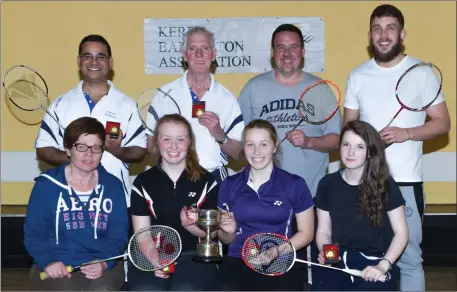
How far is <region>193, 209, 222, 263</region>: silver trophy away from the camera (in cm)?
489

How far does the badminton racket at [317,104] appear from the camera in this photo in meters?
5.77

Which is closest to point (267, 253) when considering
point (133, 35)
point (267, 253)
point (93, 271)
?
point (267, 253)

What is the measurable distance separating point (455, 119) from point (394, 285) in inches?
140

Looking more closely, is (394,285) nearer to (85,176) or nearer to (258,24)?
(85,176)

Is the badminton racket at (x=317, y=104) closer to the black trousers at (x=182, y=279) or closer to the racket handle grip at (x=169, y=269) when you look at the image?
the black trousers at (x=182, y=279)

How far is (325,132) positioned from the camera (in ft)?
19.7

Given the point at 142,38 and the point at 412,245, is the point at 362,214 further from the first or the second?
the point at 142,38

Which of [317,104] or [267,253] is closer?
[267,253]

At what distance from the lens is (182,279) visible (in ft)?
16.5

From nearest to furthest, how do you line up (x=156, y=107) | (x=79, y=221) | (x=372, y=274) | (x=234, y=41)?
(x=372, y=274), (x=79, y=221), (x=156, y=107), (x=234, y=41)

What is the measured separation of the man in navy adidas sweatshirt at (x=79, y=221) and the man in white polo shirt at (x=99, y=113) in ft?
2.15

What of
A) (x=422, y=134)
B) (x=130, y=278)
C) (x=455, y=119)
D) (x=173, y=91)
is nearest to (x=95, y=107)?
(x=173, y=91)

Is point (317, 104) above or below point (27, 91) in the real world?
below

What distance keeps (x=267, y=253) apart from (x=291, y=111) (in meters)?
1.44
